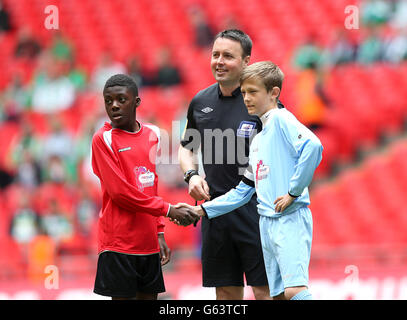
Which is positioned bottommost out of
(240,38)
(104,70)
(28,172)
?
(240,38)

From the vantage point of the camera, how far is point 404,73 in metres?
11.2

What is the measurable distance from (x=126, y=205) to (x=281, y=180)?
3.12ft

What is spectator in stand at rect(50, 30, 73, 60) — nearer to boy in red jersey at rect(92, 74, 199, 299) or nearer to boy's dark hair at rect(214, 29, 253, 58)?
boy's dark hair at rect(214, 29, 253, 58)

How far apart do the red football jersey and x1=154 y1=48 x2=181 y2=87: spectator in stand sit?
7.63 meters

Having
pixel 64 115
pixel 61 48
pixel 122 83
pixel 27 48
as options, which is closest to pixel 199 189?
pixel 122 83

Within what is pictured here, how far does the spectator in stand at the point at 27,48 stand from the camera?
1442 cm

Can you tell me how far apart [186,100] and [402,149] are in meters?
3.16

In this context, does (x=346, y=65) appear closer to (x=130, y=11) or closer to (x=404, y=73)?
(x=404, y=73)

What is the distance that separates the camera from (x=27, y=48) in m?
14.5

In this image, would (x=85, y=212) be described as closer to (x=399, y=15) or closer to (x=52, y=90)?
(x=52, y=90)

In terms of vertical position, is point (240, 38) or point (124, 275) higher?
point (240, 38)

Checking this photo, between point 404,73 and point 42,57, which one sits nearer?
point 404,73

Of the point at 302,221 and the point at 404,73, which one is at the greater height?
the point at 404,73

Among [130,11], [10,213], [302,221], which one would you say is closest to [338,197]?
[10,213]
